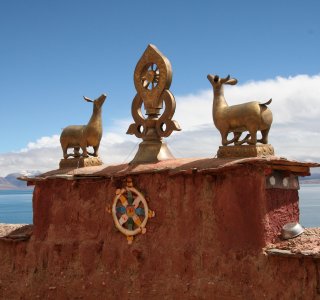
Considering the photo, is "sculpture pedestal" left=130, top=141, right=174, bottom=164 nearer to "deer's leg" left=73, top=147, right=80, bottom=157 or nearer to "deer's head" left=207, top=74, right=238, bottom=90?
"deer's head" left=207, top=74, right=238, bottom=90

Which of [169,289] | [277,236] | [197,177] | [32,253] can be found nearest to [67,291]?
[32,253]

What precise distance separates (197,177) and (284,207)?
1984 mm

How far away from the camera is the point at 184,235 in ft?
37.2

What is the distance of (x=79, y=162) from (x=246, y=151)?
17.1 ft

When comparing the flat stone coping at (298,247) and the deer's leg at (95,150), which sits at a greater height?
the deer's leg at (95,150)

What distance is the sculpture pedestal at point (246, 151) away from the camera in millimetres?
10798

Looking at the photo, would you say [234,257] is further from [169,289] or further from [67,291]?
[67,291]

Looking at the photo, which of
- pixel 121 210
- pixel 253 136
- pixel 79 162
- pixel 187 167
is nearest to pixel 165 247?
pixel 121 210

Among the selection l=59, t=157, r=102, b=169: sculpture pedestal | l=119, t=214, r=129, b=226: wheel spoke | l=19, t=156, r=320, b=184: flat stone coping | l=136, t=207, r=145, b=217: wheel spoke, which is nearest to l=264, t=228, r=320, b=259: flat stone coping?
l=19, t=156, r=320, b=184: flat stone coping

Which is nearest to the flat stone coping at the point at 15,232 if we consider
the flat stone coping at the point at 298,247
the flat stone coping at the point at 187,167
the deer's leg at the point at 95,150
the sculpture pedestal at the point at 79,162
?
the flat stone coping at the point at 187,167

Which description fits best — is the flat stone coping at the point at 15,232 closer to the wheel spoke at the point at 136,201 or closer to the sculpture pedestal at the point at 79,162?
the sculpture pedestal at the point at 79,162

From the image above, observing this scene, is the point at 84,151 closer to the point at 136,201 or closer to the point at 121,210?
the point at 121,210

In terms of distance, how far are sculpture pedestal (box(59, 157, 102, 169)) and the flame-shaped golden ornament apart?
1482mm

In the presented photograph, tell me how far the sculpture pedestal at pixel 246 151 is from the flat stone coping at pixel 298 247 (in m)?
1.85
